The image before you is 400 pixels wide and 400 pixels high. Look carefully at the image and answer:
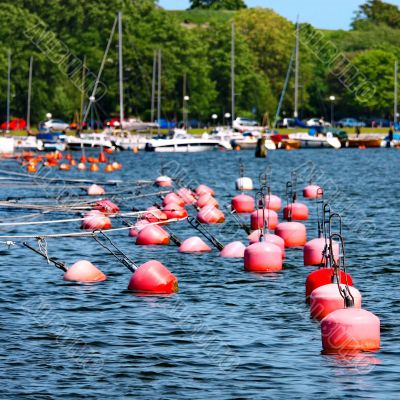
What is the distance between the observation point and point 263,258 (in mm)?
33781

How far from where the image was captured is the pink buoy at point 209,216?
4869 centimetres

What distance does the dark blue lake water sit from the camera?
2131cm

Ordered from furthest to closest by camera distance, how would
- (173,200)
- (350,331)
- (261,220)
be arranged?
(173,200)
(261,220)
(350,331)

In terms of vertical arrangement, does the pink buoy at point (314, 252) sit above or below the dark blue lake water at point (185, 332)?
above

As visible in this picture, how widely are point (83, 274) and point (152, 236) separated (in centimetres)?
889

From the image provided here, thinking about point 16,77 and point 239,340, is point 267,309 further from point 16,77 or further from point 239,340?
point 16,77

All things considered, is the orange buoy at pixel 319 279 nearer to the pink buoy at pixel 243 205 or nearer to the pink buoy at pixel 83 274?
the pink buoy at pixel 83 274

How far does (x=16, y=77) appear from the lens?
169 m

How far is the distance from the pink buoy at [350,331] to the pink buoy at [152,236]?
18.2 metres

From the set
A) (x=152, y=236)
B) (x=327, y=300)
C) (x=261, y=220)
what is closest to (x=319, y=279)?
(x=327, y=300)

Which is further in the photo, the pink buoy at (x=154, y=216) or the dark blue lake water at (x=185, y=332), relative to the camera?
the pink buoy at (x=154, y=216)

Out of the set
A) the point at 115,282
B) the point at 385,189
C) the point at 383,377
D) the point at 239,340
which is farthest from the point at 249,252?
the point at 385,189

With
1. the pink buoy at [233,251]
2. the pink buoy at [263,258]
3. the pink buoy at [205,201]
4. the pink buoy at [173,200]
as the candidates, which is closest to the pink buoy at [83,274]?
the pink buoy at [263,258]

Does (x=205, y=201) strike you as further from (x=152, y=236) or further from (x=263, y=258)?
(x=263, y=258)
